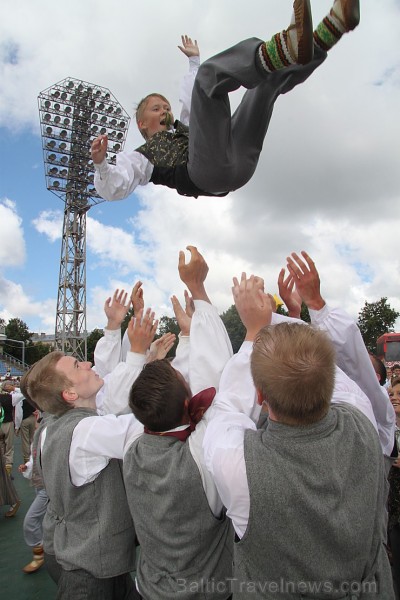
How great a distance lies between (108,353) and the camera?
2805mm

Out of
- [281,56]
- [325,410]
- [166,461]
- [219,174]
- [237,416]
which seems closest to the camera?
[325,410]

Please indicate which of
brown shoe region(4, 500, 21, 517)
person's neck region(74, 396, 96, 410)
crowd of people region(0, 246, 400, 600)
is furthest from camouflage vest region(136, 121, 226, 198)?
brown shoe region(4, 500, 21, 517)

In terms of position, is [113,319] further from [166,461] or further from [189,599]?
[189,599]

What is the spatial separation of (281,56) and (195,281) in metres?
0.97

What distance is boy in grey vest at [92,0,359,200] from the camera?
1.77 meters

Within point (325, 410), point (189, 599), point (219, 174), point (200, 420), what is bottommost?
point (189, 599)

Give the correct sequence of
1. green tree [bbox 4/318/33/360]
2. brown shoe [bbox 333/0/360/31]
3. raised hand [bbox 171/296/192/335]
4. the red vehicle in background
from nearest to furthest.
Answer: brown shoe [bbox 333/0/360/31] < raised hand [bbox 171/296/192/335] < the red vehicle in background < green tree [bbox 4/318/33/360]

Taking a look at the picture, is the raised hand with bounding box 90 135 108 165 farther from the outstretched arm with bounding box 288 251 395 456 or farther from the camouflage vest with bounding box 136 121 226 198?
the outstretched arm with bounding box 288 251 395 456

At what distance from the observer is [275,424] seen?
1368 mm

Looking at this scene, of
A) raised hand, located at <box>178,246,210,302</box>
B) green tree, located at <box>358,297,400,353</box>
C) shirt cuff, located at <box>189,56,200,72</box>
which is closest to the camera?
raised hand, located at <box>178,246,210,302</box>

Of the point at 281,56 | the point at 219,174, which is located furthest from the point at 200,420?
the point at 281,56

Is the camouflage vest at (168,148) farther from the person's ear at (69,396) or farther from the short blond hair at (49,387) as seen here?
the person's ear at (69,396)

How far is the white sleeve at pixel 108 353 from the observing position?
2.79m

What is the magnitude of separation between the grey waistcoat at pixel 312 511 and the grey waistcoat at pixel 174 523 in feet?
0.92
